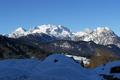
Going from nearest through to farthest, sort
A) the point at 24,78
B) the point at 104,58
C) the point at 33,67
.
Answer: the point at 24,78, the point at 33,67, the point at 104,58

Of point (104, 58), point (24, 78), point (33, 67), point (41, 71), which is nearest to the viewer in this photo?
point (24, 78)

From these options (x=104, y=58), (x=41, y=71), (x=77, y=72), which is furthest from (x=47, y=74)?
(x=104, y=58)

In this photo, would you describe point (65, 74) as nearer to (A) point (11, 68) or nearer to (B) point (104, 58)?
(A) point (11, 68)

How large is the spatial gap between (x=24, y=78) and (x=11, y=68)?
2743mm

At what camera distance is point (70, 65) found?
102 ft

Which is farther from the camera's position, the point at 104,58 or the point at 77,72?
the point at 104,58

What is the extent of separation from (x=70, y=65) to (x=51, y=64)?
6.28 ft

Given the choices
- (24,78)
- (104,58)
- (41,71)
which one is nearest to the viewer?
(24,78)

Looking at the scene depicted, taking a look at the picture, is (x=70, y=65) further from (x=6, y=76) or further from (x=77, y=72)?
(x=6, y=76)

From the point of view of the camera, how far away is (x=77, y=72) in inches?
1136

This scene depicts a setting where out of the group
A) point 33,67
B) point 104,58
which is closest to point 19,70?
point 33,67

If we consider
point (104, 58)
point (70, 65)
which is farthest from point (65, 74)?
point (104, 58)

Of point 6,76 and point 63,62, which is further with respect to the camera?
point 63,62

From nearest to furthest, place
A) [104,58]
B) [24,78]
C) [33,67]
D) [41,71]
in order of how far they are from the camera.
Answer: [24,78], [41,71], [33,67], [104,58]
